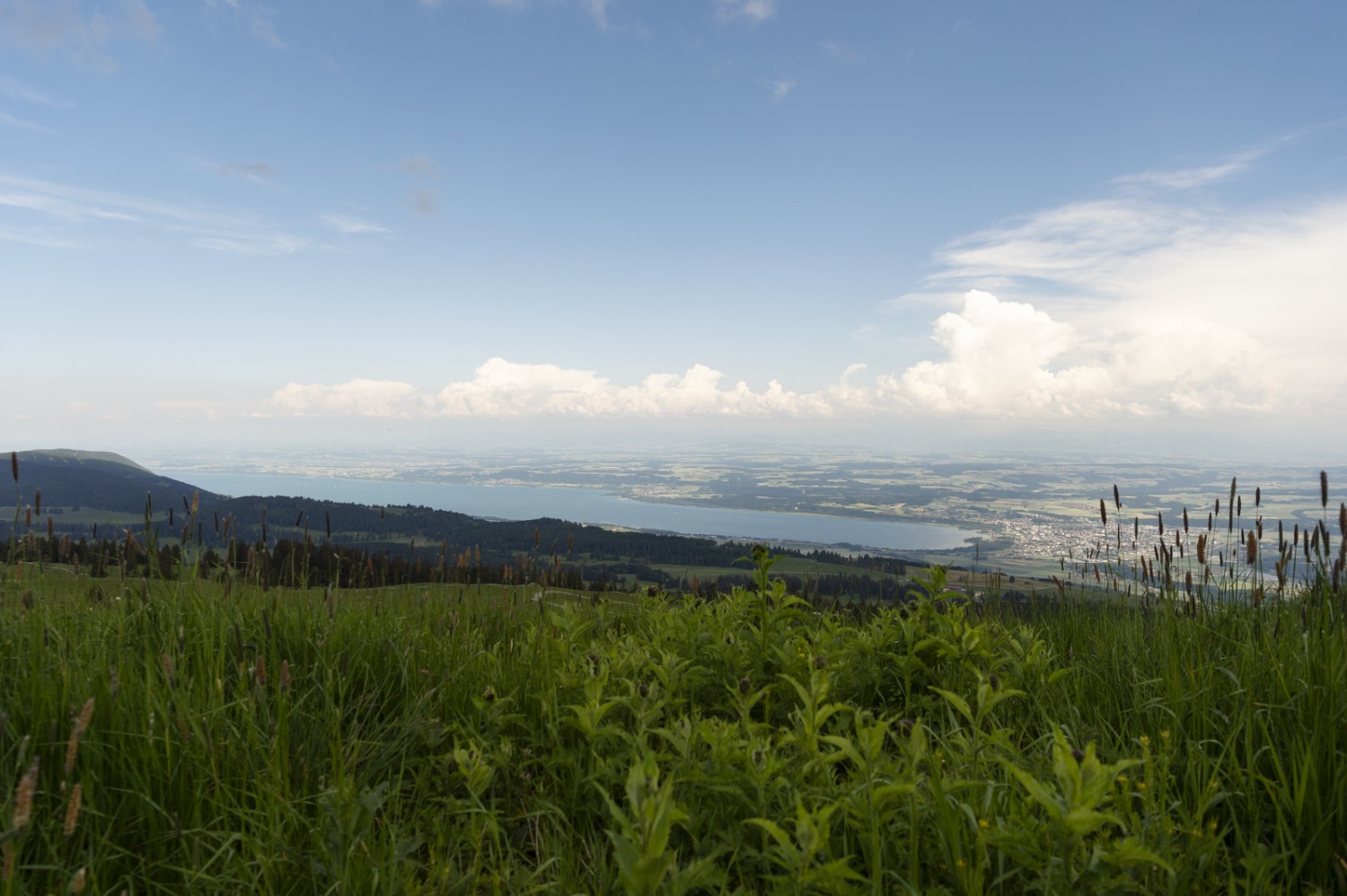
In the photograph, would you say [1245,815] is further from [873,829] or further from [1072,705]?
[873,829]

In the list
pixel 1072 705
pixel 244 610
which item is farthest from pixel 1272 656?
pixel 244 610

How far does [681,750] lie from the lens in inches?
124

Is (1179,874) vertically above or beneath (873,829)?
beneath

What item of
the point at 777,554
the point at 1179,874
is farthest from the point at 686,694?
the point at 1179,874

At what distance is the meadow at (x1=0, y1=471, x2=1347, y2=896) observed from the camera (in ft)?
8.37

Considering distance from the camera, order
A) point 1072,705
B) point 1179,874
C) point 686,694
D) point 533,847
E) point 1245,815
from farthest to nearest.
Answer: point 686,694, point 1072,705, point 533,847, point 1245,815, point 1179,874

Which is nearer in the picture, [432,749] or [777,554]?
[432,749]

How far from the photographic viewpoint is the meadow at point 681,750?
2551 millimetres

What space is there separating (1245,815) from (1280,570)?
301cm

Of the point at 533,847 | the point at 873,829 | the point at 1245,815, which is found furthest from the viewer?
the point at 533,847

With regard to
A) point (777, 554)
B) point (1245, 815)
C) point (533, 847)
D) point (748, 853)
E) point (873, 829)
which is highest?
point (777, 554)

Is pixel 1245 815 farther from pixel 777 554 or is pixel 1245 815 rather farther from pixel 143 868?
pixel 143 868

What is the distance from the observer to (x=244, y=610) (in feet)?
18.1

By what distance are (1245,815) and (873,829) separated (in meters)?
2.30
